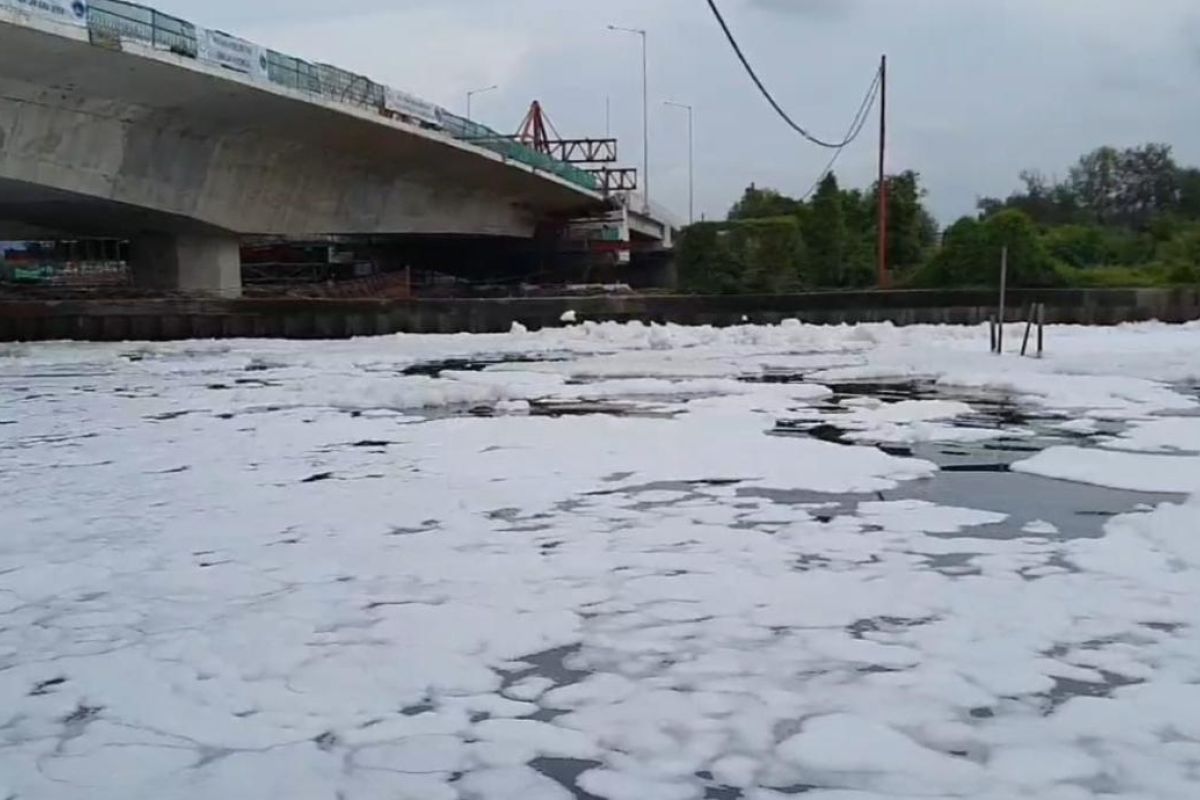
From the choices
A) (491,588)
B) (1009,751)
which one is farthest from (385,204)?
(1009,751)

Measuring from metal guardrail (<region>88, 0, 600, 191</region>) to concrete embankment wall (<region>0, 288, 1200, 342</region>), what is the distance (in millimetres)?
5580

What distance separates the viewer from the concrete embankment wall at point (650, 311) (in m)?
28.4

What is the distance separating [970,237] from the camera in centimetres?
3256

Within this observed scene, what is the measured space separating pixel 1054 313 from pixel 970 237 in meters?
4.28

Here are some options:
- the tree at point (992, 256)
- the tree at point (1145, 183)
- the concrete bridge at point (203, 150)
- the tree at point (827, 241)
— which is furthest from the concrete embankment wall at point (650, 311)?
the tree at point (1145, 183)

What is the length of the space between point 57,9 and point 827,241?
23.5 metres

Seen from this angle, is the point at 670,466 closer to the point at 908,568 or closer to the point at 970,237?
the point at 908,568

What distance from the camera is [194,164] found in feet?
98.6

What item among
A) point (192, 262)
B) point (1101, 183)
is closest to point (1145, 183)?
point (1101, 183)

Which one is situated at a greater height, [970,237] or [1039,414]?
[970,237]

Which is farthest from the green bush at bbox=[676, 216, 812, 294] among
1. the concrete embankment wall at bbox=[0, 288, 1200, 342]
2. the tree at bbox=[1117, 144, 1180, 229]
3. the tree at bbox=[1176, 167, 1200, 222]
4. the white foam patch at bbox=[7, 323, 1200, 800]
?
the tree at bbox=[1117, 144, 1180, 229]

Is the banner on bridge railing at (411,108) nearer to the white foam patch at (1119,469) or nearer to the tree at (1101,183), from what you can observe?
the white foam patch at (1119,469)

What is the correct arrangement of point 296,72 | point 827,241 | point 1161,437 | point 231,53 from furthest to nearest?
point 827,241 < point 296,72 < point 231,53 < point 1161,437

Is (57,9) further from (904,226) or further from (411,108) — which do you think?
(904,226)
